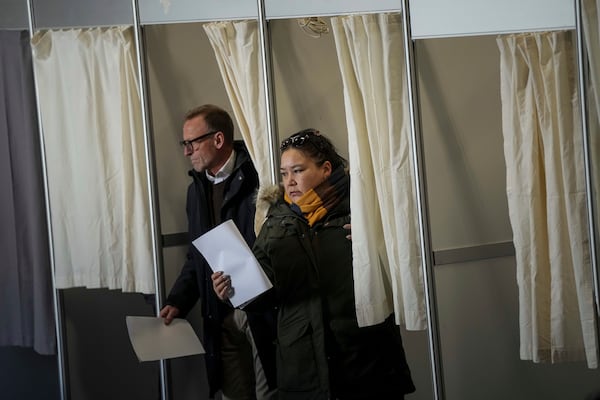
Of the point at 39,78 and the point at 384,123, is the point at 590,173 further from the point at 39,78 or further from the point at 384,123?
the point at 39,78

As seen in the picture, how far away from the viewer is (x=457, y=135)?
333 centimetres

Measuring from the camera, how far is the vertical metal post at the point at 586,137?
311 centimetres

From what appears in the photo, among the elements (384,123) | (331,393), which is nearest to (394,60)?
(384,123)

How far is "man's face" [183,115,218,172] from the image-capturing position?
3480 mm

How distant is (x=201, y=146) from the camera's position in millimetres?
3484

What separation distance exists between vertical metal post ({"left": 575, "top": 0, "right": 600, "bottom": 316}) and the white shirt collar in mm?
1440

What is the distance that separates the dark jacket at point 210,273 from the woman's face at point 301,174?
0.17 metres

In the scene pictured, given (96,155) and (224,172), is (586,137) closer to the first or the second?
(224,172)

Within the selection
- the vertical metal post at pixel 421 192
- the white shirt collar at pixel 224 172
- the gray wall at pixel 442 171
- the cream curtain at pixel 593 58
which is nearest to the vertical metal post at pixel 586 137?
the cream curtain at pixel 593 58

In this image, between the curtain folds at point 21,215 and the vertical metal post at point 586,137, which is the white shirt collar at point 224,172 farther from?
the vertical metal post at point 586,137

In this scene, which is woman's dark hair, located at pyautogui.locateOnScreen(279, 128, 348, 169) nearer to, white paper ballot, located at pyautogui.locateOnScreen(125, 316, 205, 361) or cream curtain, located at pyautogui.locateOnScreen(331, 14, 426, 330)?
cream curtain, located at pyautogui.locateOnScreen(331, 14, 426, 330)

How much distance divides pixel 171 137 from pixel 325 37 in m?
0.80

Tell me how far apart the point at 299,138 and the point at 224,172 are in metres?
0.36

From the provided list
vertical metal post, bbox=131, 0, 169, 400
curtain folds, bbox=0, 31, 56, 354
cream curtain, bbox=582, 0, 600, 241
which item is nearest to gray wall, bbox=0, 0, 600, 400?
vertical metal post, bbox=131, 0, 169, 400
